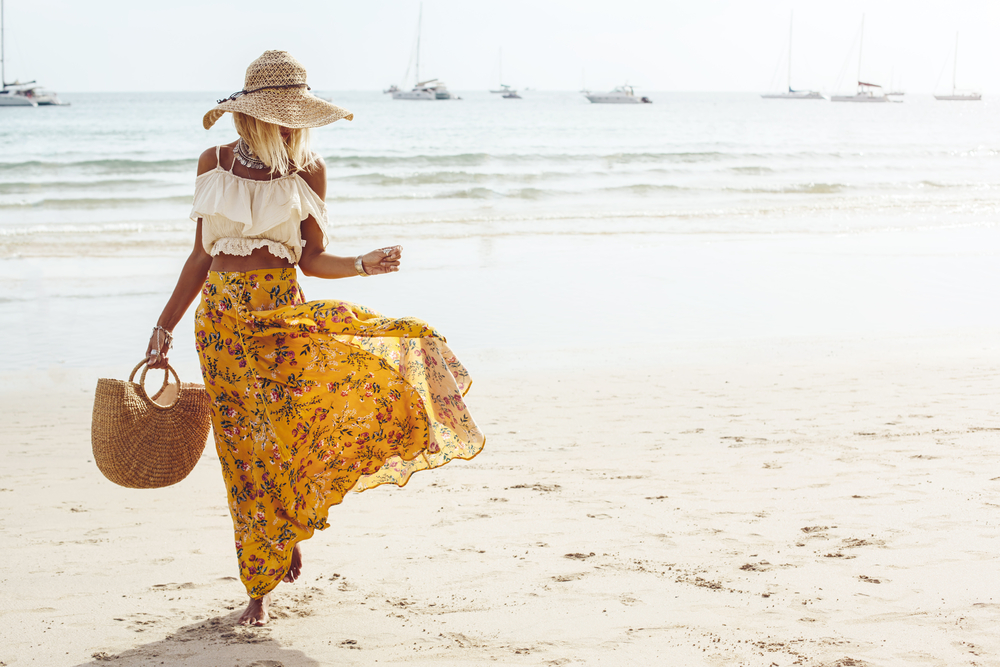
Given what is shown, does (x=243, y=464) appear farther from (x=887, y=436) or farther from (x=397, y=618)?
(x=887, y=436)

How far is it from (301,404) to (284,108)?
98 centimetres

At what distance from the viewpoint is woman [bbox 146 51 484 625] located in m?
2.73

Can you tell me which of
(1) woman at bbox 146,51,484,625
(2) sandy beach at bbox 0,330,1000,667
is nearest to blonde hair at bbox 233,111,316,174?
(1) woman at bbox 146,51,484,625

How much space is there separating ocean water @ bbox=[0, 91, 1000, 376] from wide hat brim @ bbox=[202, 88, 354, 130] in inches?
173

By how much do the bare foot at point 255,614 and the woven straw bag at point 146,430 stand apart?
0.54 metres

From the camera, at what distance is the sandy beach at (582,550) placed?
2799 mm

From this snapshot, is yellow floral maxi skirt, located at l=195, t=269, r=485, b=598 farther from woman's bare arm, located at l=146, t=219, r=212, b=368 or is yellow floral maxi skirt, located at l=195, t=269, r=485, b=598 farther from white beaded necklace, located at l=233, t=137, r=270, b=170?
white beaded necklace, located at l=233, t=137, r=270, b=170

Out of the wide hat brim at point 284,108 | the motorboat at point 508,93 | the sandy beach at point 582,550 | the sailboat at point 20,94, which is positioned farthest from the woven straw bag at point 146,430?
the motorboat at point 508,93

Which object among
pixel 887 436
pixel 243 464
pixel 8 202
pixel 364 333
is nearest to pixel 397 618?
pixel 243 464

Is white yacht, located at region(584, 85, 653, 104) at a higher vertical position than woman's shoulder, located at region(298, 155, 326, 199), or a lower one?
higher

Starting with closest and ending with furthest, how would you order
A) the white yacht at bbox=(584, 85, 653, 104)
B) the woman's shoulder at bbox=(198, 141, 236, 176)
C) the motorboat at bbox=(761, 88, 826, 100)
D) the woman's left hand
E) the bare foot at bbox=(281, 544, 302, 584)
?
the woman's left hand < the woman's shoulder at bbox=(198, 141, 236, 176) < the bare foot at bbox=(281, 544, 302, 584) < the white yacht at bbox=(584, 85, 653, 104) < the motorboat at bbox=(761, 88, 826, 100)

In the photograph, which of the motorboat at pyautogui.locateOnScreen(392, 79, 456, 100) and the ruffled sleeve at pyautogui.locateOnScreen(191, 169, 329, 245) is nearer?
the ruffled sleeve at pyautogui.locateOnScreen(191, 169, 329, 245)

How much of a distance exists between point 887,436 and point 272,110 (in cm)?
398

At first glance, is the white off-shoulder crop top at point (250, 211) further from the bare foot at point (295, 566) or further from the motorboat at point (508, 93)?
the motorboat at point (508, 93)
